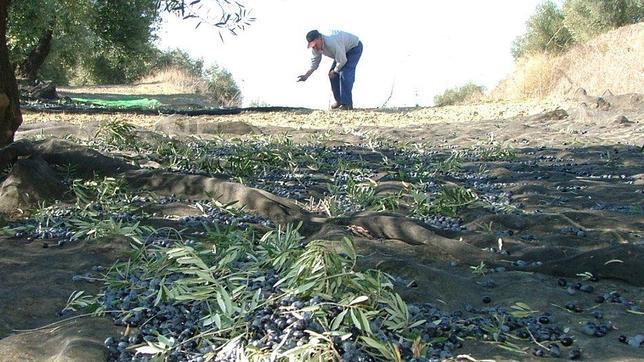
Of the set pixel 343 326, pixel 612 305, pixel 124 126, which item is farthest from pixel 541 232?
pixel 124 126

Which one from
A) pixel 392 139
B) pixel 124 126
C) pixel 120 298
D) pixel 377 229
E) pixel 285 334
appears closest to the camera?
pixel 285 334

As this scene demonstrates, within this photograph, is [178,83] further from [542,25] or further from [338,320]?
[338,320]

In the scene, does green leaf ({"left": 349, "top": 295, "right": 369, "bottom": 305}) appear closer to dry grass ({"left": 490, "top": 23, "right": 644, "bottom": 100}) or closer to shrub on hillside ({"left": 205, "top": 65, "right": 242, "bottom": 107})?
dry grass ({"left": 490, "top": 23, "right": 644, "bottom": 100})

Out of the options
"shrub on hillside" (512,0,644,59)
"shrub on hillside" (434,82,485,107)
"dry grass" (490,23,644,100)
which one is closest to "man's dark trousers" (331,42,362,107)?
"dry grass" (490,23,644,100)

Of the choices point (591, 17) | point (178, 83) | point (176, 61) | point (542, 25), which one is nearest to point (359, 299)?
point (178, 83)

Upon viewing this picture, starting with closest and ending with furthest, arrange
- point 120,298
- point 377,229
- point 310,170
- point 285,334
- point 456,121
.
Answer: point 285,334 → point 120,298 → point 377,229 → point 310,170 → point 456,121

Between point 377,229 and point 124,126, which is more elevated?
point 124,126

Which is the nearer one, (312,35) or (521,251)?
(521,251)

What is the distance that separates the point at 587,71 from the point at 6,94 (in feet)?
46.1

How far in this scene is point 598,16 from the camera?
2556cm

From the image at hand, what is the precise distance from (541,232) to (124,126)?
443cm

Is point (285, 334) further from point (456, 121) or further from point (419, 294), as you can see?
point (456, 121)

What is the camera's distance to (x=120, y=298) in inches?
115

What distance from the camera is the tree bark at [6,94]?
18.0ft
